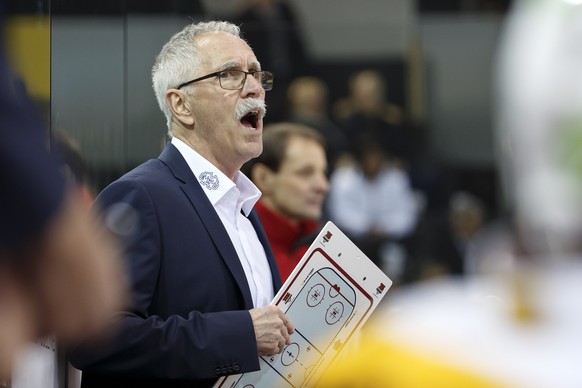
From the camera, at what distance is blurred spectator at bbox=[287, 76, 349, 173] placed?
8.15 meters

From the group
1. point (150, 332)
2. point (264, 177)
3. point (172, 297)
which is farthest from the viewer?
point (264, 177)

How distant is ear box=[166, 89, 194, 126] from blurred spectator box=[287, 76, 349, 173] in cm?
468

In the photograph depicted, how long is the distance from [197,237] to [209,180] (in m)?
0.22

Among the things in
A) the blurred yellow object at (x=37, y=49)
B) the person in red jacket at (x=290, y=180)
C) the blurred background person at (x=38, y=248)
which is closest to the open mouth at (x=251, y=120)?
the blurred yellow object at (x=37, y=49)

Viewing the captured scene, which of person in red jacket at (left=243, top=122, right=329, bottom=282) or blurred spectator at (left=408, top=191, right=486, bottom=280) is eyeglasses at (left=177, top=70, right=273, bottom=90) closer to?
person in red jacket at (left=243, top=122, right=329, bottom=282)

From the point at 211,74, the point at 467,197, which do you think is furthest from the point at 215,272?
the point at 467,197

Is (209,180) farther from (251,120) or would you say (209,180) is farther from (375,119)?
(375,119)

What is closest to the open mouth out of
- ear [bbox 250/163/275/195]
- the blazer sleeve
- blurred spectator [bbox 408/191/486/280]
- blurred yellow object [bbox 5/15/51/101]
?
the blazer sleeve

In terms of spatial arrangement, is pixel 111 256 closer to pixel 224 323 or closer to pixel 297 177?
pixel 224 323

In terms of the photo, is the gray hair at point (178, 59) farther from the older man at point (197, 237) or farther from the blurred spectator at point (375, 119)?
the blurred spectator at point (375, 119)

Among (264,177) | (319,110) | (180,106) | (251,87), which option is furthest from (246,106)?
(319,110)

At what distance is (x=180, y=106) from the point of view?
319 centimetres

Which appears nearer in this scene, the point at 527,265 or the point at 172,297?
the point at 527,265

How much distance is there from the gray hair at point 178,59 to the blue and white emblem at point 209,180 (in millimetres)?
222
